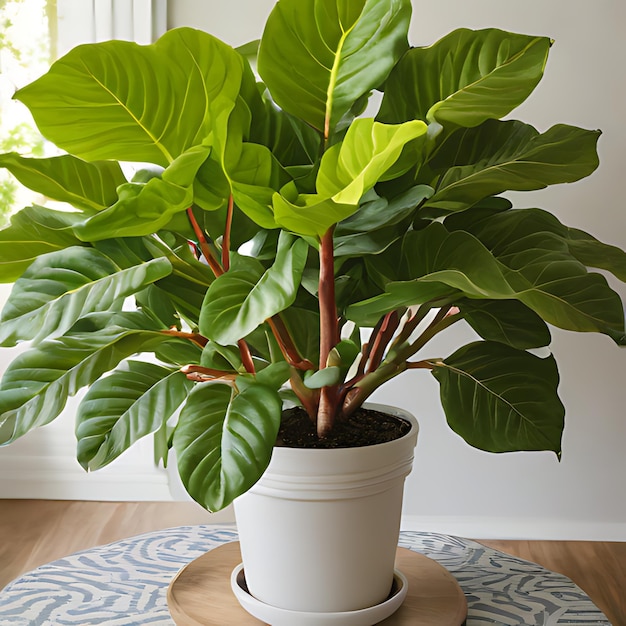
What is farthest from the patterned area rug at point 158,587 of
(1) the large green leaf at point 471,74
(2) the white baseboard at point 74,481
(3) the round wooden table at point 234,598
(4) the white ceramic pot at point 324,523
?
(1) the large green leaf at point 471,74

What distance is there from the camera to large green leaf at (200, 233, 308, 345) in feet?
2.24

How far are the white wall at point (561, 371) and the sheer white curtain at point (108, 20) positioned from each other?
0.14 feet

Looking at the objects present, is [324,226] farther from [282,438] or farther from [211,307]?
[282,438]

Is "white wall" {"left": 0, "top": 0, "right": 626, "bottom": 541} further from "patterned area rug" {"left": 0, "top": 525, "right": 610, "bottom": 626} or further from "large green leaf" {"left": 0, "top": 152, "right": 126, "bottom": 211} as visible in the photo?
"large green leaf" {"left": 0, "top": 152, "right": 126, "bottom": 211}

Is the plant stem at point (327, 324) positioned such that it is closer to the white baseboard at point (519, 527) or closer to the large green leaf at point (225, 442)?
the large green leaf at point (225, 442)

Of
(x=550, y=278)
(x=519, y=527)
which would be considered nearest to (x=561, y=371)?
(x=519, y=527)

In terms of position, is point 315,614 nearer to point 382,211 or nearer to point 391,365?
point 391,365

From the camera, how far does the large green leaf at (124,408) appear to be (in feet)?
2.70

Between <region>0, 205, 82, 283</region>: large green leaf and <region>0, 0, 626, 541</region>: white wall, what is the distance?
93 centimetres

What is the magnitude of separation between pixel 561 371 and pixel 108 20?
1.24 meters

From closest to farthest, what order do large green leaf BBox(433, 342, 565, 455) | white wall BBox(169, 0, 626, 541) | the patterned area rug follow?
large green leaf BBox(433, 342, 565, 455) → the patterned area rug → white wall BBox(169, 0, 626, 541)

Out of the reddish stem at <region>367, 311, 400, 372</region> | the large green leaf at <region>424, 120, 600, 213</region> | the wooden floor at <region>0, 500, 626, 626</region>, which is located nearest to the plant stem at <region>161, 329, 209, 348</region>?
the reddish stem at <region>367, 311, 400, 372</region>

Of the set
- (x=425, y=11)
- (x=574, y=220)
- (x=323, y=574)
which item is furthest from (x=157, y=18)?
(x=323, y=574)

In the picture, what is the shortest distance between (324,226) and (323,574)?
0.40 metres
